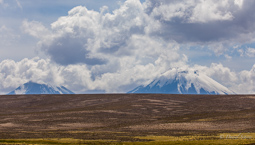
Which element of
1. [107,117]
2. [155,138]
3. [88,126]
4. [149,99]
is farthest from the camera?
[149,99]

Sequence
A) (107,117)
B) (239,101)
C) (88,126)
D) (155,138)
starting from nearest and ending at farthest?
(155,138), (88,126), (107,117), (239,101)

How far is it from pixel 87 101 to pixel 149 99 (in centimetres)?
2962

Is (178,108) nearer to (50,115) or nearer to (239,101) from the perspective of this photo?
(239,101)

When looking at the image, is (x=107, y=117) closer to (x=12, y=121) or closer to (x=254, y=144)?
(x=12, y=121)

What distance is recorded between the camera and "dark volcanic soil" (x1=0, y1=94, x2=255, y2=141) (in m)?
70.6

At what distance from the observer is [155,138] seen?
190 feet

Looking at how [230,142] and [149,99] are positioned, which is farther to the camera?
[149,99]

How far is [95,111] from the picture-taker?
381 ft

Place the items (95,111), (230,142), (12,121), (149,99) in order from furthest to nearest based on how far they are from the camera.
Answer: (149,99) → (95,111) → (12,121) → (230,142)

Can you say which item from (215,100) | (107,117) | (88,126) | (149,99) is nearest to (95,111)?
(107,117)

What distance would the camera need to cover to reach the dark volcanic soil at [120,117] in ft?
232

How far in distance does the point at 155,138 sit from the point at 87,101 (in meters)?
96.7

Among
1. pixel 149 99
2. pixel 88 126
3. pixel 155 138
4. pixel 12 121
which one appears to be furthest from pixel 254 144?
pixel 149 99

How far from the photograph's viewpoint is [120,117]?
4070 inches
